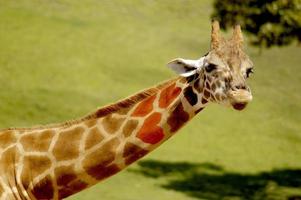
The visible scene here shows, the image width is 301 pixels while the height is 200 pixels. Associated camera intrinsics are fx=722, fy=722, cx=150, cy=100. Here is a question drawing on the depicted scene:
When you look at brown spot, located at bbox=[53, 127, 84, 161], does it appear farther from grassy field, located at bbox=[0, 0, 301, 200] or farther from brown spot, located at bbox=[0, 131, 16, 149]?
grassy field, located at bbox=[0, 0, 301, 200]

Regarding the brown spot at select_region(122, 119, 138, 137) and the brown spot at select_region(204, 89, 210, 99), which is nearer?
the brown spot at select_region(204, 89, 210, 99)

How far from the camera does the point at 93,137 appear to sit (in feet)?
31.4

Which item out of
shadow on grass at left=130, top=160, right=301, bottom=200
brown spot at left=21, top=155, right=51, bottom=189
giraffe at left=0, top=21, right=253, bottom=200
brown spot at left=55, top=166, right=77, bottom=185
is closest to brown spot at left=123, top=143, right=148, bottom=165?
giraffe at left=0, top=21, right=253, bottom=200

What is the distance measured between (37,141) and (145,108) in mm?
1554

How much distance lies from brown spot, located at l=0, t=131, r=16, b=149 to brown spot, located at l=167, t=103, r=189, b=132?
217cm

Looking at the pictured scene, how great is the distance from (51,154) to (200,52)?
24961 millimetres

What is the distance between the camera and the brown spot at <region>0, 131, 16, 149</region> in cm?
975

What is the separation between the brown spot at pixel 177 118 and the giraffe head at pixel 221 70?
348mm

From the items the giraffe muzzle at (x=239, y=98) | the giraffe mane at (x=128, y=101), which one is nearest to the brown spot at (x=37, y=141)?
the giraffe mane at (x=128, y=101)

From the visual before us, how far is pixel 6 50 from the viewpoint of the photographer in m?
29.3

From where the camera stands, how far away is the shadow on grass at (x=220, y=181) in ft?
65.7

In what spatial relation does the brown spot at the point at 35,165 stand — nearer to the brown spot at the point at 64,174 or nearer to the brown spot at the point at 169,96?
the brown spot at the point at 64,174

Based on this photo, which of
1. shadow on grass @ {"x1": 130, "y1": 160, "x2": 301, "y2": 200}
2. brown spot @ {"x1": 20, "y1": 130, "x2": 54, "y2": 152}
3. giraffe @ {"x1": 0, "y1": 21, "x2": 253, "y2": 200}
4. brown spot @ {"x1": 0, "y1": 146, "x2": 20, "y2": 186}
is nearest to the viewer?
giraffe @ {"x1": 0, "y1": 21, "x2": 253, "y2": 200}

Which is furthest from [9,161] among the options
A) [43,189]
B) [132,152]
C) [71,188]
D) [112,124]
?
[132,152]
